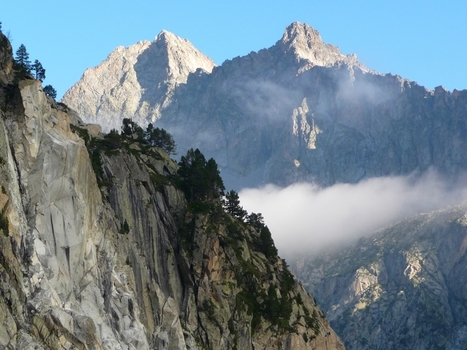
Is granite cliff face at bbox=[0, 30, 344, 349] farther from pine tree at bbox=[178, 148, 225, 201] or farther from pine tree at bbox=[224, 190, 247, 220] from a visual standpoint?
pine tree at bbox=[224, 190, 247, 220]

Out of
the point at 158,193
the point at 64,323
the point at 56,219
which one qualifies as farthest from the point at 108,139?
the point at 64,323

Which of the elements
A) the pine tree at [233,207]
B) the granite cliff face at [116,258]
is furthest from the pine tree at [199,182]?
the pine tree at [233,207]

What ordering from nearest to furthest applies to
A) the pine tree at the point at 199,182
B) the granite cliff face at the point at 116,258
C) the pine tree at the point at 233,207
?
1. the granite cliff face at the point at 116,258
2. the pine tree at the point at 199,182
3. the pine tree at the point at 233,207

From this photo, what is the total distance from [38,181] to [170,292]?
34.2 m

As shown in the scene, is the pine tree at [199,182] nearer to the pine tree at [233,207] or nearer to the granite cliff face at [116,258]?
the granite cliff face at [116,258]

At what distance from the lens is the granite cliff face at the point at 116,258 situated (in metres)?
77.8

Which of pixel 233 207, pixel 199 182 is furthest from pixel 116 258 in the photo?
pixel 233 207

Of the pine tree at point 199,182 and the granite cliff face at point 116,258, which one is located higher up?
the pine tree at point 199,182

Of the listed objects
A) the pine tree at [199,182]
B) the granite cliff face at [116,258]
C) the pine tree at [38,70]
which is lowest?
the granite cliff face at [116,258]

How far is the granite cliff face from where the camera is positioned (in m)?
77.8

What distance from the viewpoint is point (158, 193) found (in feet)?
409

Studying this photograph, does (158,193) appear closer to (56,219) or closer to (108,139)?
(108,139)

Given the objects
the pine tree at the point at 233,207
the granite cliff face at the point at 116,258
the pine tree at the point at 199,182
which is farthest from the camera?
the pine tree at the point at 233,207

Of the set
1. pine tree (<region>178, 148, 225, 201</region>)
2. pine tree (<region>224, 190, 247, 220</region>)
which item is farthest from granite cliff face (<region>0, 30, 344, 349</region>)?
pine tree (<region>224, 190, 247, 220</region>)
